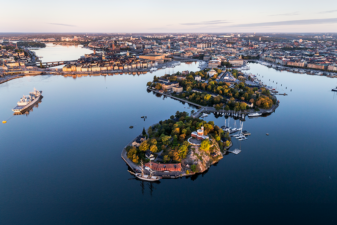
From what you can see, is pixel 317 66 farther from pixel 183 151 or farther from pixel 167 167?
pixel 167 167

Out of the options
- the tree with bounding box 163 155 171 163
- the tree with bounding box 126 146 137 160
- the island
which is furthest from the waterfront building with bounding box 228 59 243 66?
the tree with bounding box 126 146 137 160

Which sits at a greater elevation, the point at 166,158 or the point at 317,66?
the point at 317,66

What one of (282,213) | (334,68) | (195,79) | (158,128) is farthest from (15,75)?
(334,68)

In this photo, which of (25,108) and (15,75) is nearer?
(25,108)

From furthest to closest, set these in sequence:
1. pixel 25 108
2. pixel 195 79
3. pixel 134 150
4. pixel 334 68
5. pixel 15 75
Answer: pixel 334 68, pixel 15 75, pixel 195 79, pixel 25 108, pixel 134 150

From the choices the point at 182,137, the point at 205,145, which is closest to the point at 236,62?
the point at 182,137

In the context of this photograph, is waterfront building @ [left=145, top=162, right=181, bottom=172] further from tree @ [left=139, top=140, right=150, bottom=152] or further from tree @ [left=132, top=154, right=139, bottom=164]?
tree @ [left=139, top=140, right=150, bottom=152]

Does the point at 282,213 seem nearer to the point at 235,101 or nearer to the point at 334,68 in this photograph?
the point at 235,101

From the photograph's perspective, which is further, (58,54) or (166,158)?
(58,54)

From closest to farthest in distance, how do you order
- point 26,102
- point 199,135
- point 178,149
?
point 178,149
point 199,135
point 26,102
